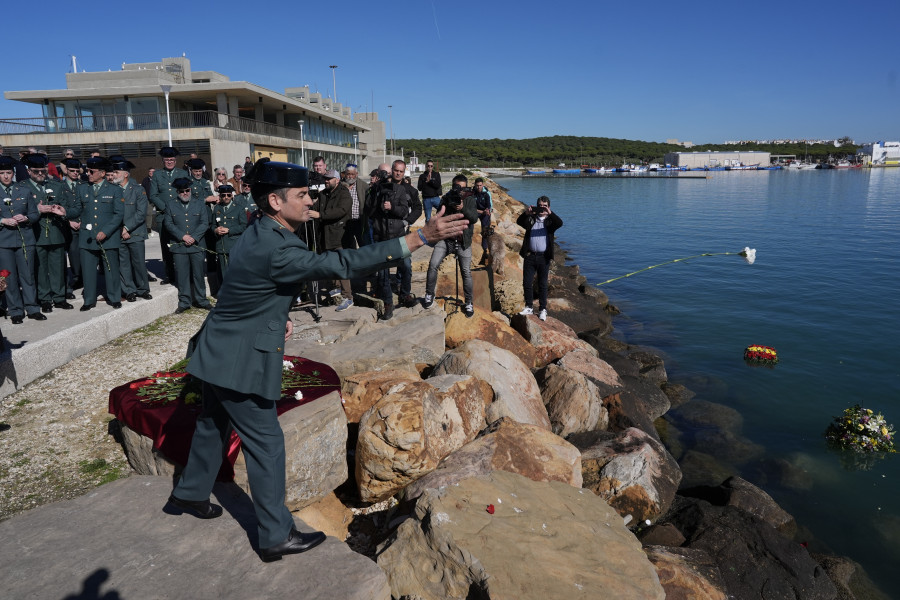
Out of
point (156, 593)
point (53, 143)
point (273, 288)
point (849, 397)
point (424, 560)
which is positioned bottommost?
point (849, 397)

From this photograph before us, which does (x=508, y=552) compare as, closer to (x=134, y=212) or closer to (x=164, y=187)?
(x=134, y=212)

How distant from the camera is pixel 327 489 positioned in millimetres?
4648

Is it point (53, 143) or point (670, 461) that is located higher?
point (53, 143)

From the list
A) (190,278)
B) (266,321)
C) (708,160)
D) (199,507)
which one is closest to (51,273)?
(190,278)

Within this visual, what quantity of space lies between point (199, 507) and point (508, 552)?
6.31 ft

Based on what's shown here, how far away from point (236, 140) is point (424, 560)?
107 feet

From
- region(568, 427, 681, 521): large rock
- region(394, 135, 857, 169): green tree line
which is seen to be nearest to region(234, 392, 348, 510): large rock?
region(568, 427, 681, 521): large rock

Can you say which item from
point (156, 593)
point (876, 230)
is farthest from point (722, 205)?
point (156, 593)

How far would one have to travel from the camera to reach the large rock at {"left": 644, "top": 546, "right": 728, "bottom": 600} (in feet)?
14.8

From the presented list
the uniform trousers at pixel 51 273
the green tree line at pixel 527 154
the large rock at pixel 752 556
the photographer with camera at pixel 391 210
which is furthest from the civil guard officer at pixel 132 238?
the green tree line at pixel 527 154

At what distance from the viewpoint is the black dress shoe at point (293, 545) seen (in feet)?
10.7

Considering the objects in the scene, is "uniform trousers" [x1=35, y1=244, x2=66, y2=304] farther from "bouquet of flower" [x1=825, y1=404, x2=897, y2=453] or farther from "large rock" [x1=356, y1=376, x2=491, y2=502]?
"bouquet of flower" [x1=825, y1=404, x2=897, y2=453]

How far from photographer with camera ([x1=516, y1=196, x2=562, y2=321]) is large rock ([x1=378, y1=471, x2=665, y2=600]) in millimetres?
5990

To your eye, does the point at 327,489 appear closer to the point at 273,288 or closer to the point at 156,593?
the point at 156,593
